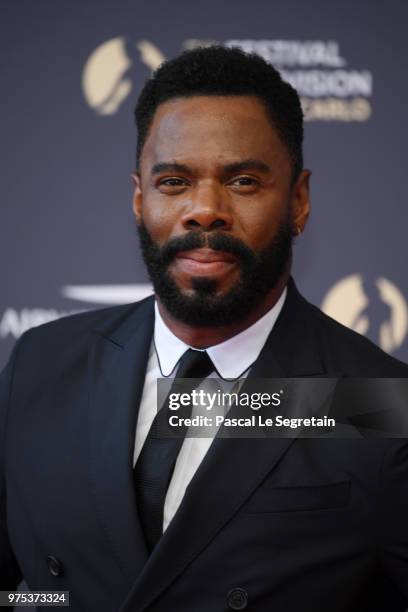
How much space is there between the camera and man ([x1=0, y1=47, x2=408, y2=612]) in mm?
1050

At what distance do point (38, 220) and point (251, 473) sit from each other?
96cm

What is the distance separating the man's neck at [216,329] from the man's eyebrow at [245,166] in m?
0.17

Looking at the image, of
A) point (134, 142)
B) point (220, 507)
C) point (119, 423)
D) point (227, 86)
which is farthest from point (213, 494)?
point (134, 142)

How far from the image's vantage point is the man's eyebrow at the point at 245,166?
107cm

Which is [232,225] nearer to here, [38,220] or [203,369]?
[203,369]

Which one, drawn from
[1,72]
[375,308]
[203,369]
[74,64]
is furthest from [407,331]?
[1,72]

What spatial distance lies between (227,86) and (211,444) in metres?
0.46

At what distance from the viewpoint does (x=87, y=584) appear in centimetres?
110

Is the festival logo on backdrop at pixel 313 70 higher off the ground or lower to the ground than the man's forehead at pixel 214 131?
higher

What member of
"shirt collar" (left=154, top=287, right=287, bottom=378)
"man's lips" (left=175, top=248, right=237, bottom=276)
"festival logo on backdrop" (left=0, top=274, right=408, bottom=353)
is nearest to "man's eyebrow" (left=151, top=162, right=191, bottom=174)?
"man's lips" (left=175, top=248, right=237, bottom=276)

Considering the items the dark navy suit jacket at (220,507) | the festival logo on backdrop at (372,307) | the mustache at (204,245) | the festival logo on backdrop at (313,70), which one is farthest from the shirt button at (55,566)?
the festival logo on backdrop at (313,70)

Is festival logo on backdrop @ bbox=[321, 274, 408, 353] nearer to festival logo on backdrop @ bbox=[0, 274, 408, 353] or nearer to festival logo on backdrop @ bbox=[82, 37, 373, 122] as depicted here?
festival logo on backdrop @ bbox=[0, 274, 408, 353]

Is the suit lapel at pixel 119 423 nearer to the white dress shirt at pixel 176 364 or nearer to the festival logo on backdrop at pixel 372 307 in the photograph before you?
the white dress shirt at pixel 176 364

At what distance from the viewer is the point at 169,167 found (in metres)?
1.09
